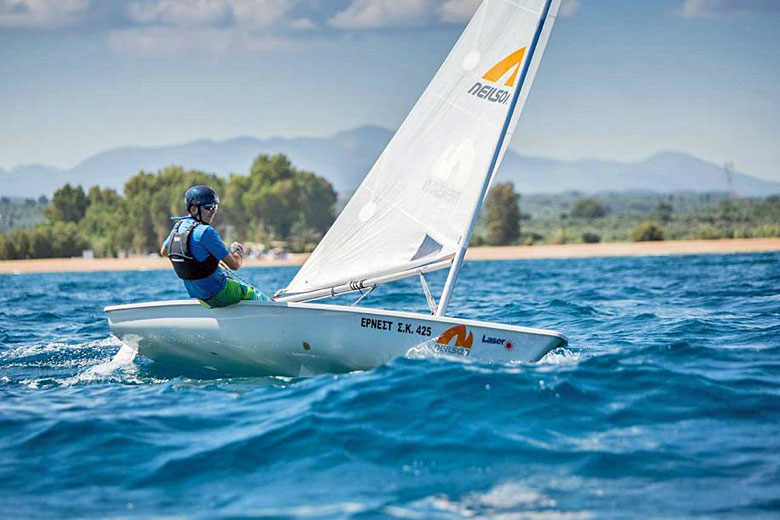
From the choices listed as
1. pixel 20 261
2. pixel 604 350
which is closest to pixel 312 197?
pixel 20 261

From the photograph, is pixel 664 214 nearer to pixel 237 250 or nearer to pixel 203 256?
pixel 237 250

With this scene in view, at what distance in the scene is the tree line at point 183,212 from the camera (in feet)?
225

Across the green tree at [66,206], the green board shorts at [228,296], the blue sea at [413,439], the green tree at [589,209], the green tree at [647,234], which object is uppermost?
the green tree at [589,209]

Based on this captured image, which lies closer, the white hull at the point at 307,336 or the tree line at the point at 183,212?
the white hull at the point at 307,336

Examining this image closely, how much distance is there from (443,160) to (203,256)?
2.62 m

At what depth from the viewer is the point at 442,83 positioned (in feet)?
30.8

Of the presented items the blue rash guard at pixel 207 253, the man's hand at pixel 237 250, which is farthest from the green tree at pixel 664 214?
the blue rash guard at pixel 207 253

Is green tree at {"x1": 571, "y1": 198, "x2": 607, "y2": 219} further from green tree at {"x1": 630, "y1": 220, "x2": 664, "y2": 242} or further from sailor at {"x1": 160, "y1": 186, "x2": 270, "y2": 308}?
sailor at {"x1": 160, "y1": 186, "x2": 270, "y2": 308}

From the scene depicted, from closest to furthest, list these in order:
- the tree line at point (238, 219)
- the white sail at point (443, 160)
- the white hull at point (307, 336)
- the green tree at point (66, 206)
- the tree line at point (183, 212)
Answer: the white hull at point (307, 336)
the white sail at point (443, 160)
the tree line at point (238, 219)
the tree line at point (183, 212)
the green tree at point (66, 206)

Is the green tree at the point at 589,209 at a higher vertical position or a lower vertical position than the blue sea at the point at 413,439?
higher

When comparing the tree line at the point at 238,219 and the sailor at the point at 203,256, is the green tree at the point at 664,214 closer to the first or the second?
the tree line at the point at 238,219

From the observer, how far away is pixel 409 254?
9.27 meters

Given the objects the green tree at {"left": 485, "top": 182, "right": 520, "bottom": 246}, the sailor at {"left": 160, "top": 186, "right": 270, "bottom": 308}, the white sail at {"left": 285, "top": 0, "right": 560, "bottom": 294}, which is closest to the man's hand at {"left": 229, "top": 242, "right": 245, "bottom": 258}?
the sailor at {"left": 160, "top": 186, "right": 270, "bottom": 308}

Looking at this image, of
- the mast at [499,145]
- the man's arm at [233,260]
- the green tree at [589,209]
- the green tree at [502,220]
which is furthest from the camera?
the green tree at [589,209]
